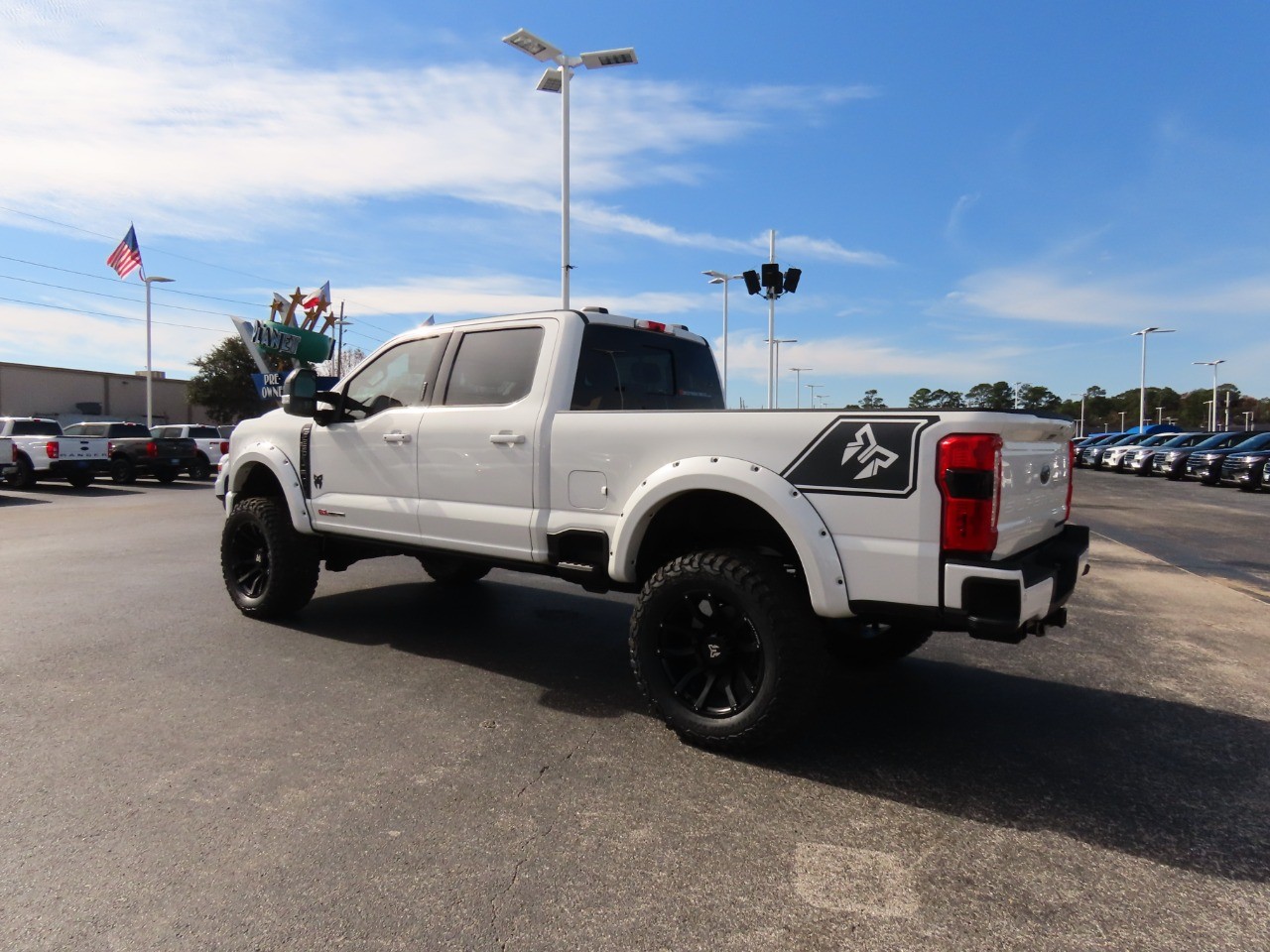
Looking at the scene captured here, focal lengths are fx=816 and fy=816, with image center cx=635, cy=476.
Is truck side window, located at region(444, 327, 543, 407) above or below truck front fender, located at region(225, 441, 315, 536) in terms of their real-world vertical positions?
above

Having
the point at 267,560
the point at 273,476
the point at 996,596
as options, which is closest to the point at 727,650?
the point at 996,596

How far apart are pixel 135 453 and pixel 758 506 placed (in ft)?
74.4

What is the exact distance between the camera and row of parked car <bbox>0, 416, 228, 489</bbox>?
19.6 metres

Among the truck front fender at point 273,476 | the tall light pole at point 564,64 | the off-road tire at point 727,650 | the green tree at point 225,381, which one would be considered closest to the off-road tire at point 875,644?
the off-road tire at point 727,650

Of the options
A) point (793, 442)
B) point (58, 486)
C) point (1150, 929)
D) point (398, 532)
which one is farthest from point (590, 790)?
point (58, 486)

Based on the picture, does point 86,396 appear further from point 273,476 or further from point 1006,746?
point 1006,746

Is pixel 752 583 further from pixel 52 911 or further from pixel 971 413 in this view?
pixel 52 911

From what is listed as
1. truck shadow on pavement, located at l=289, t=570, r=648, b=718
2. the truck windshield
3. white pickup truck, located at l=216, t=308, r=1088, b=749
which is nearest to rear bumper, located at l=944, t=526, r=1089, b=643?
white pickup truck, located at l=216, t=308, r=1088, b=749

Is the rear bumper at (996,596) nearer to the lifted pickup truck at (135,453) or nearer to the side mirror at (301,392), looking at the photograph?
the side mirror at (301,392)

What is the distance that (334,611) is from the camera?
6324mm

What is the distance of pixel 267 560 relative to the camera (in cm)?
595

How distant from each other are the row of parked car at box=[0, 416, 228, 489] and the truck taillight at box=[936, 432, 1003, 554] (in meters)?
21.0

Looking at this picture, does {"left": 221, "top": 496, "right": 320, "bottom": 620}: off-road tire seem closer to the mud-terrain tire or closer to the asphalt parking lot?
the asphalt parking lot

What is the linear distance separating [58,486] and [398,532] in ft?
69.2
